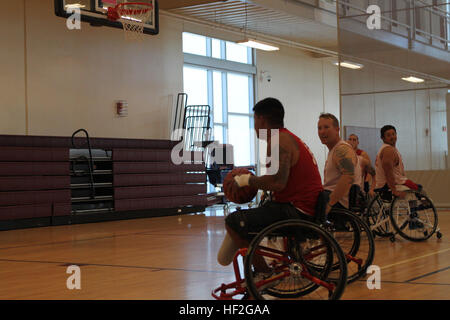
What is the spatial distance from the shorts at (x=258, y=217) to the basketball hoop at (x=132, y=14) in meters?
5.55

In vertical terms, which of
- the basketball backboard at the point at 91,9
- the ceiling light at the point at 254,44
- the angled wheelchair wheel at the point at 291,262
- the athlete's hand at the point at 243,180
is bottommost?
the angled wheelchair wheel at the point at 291,262

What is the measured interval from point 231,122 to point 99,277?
10.9m

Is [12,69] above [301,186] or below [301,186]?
above

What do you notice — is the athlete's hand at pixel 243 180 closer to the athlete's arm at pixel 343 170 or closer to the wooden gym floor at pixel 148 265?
the athlete's arm at pixel 343 170

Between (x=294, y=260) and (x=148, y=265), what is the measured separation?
208 centimetres

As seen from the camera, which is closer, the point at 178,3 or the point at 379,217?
the point at 379,217

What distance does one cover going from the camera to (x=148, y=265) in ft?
16.5

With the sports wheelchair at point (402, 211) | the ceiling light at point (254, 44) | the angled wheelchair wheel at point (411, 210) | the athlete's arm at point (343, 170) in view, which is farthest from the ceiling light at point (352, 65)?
the athlete's arm at point (343, 170)

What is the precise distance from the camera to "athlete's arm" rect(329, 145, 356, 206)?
3.73 metres

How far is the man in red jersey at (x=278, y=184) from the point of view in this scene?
124 inches

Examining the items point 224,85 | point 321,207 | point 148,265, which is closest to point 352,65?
point 224,85

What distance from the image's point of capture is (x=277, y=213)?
3.21 meters

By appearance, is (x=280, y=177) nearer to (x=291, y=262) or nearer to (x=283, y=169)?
(x=283, y=169)
